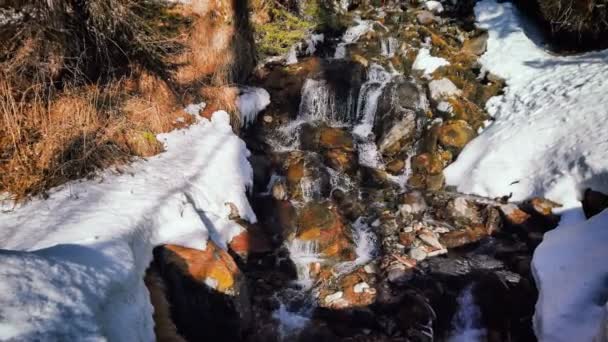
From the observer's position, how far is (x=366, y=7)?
1005 cm

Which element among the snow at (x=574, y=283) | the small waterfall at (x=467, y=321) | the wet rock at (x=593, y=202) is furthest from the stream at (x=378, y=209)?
the snow at (x=574, y=283)

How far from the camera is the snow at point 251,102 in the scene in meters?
6.27

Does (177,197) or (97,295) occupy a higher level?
(97,295)

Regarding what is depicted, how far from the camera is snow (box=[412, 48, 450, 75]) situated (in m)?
7.74

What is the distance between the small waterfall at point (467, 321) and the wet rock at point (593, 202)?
1796 mm

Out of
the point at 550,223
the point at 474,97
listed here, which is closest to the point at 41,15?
the point at 550,223

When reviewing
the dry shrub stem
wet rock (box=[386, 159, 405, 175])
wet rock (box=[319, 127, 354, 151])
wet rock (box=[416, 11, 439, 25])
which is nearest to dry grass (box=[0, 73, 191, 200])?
the dry shrub stem

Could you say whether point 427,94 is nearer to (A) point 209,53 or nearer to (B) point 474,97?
(B) point 474,97

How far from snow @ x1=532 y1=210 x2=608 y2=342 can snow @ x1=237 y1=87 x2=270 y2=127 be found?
4.72m

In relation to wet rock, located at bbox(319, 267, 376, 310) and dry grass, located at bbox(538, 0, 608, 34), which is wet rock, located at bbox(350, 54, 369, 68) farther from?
wet rock, located at bbox(319, 267, 376, 310)

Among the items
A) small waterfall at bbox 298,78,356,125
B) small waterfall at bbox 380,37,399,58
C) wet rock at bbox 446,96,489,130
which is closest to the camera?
wet rock at bbox 446,96,489,130

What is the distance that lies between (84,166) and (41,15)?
149 cm

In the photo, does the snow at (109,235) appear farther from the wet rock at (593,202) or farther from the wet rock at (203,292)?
the wet rock at (593,202)

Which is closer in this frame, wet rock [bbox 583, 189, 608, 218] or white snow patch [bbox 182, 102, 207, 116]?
wet rock [bbox 583, 189, 608, 218]
